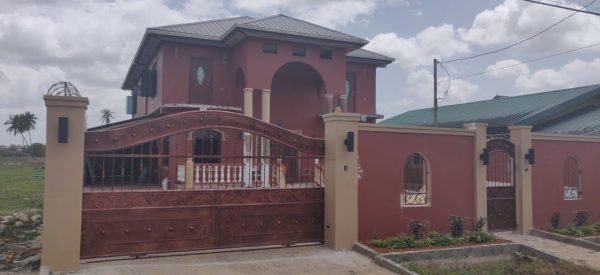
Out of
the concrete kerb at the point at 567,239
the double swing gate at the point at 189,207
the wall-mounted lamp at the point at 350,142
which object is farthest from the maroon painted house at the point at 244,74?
the concrete kerb at the point at 567,239

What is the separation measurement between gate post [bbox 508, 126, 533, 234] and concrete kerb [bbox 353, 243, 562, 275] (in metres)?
1.86

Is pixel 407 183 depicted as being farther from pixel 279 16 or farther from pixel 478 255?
pixel 279 16

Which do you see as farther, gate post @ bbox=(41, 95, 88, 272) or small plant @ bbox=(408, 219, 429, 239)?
small plant @ bbox=(408, 219, 429, 239)

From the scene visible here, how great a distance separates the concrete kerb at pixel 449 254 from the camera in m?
7.86

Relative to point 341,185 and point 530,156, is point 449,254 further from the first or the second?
point 530,156

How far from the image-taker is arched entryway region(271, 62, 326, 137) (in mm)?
17875

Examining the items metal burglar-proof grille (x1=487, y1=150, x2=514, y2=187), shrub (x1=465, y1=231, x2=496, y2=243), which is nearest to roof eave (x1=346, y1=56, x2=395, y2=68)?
metal burglar-proof grille (x1=487, y1=150, x2=514, y2=187)

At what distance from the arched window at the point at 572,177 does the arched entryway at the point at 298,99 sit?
8668 mm

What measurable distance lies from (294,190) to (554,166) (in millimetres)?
7015

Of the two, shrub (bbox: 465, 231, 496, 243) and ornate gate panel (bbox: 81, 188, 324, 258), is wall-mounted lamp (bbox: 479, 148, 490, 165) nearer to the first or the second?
shrub (bbox: 465, 231, 496, 243)

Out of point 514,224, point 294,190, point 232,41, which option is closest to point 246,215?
point 294,190

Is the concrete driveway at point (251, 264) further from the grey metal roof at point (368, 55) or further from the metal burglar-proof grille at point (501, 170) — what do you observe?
the grey metal roof at point (368, 55)

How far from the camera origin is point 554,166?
11500 millimetres

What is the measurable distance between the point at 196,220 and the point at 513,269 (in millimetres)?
5608
